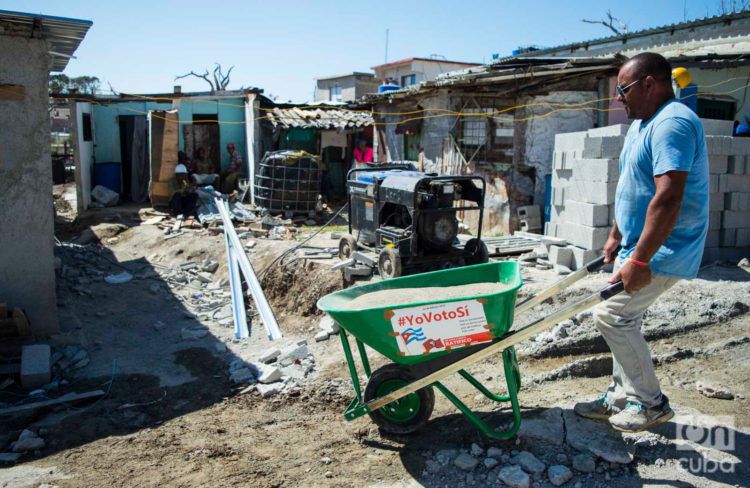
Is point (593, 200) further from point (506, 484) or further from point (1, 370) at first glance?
point (1, 370)

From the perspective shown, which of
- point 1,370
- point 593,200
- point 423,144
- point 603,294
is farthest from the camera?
point 423,144

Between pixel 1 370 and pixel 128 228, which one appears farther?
pixel 128 228

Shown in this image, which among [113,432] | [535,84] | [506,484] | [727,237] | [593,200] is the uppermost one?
[535,84]

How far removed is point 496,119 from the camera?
12.6 m

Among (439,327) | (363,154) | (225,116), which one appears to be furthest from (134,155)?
(439,327)

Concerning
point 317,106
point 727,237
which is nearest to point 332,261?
point 727,237

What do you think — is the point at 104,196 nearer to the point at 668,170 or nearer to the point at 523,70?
the point at 523,70

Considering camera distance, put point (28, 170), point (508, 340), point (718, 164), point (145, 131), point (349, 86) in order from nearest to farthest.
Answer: point (508, 340) → point (28, 170) → point (718, 164) → point (145, 131) → point (349, 86)

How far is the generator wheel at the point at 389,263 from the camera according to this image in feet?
23.4

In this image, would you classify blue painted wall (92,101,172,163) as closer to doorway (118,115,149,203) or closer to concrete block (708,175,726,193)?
doorway (118,115,149,203)

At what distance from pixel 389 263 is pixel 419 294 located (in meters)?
3.35

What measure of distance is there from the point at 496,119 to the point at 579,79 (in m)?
1.97

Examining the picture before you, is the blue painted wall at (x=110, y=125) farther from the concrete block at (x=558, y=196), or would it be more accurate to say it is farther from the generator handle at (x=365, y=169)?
the concrete block at (x=558, y=196)

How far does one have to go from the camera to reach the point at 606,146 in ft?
24.4
